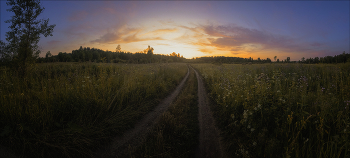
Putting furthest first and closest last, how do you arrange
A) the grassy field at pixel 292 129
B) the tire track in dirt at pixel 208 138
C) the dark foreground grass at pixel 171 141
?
the tire track in dirt at pixel 208 138 < the dark foreground grass at pixel 171 141 < the grassy field at pixel 292 129

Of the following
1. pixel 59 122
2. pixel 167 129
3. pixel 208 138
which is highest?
pixel 59 122

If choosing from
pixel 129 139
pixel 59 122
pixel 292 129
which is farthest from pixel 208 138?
pixel 59 122

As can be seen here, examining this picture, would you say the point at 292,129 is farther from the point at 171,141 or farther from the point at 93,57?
the point at 93,57

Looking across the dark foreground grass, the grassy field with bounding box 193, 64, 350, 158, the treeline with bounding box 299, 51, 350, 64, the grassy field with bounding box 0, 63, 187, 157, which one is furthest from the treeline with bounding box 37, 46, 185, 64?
the treeline with bounding box 299, 51, 350, 64

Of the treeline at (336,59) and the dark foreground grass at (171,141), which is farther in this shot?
the treeline at (336,59)

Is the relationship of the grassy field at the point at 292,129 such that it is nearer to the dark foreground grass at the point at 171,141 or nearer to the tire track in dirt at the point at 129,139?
the dark foreground grass at the point at 171,141

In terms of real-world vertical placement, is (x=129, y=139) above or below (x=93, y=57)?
below

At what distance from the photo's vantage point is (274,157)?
2658mm

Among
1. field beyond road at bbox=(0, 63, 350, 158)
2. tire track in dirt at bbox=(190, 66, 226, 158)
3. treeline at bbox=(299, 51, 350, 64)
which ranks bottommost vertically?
tire track in dirt at bbox=(190, 66, 226, 158)

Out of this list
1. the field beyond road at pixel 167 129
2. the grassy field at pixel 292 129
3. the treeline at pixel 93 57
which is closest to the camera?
the grassy field at pixel 292 129

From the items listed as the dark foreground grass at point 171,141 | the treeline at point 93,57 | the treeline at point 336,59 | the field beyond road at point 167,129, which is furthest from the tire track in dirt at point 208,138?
the treeline at point 336,59

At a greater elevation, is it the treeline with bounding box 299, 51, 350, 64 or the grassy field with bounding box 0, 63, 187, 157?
the treeline with bounding box 299, 51, 350, 64

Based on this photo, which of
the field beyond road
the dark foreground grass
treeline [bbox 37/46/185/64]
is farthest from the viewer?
treeline [bbox 37/46/185/64]

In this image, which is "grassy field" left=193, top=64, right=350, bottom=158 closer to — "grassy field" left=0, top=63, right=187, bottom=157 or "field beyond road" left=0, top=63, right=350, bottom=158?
"field beyond road" left=0, top=63, right=350, bottom=158
